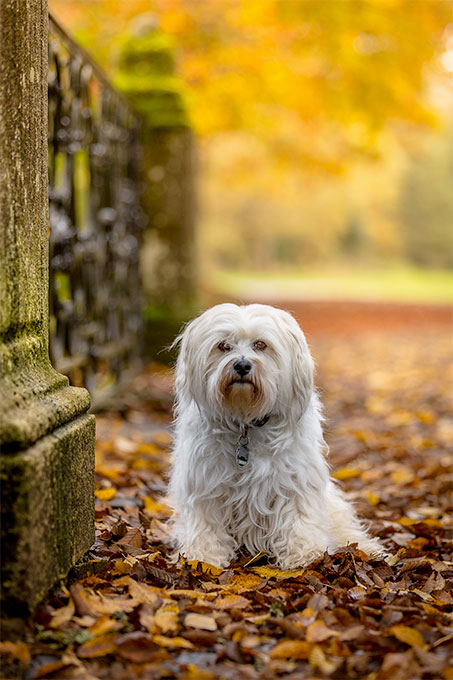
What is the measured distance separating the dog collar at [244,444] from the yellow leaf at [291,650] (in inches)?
39.5

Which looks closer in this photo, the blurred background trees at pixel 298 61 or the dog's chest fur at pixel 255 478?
the dog's chest fur at pixel 255 478

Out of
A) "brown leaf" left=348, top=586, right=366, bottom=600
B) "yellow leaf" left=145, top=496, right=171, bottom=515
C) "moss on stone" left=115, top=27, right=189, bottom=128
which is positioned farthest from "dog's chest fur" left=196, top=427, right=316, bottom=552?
"moss on stone" left=115, top=27, right=189, bottom=128

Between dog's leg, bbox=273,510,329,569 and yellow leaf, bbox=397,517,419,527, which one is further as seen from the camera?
yellow leaf, bbox=397,517,419,527

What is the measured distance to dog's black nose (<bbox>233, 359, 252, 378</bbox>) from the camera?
3318 millimetres

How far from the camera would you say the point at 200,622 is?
2824 mm

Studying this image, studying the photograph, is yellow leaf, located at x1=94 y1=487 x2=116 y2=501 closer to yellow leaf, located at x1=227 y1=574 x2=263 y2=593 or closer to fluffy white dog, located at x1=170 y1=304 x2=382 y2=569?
fluffy white dog, located at x1=170 y1=304 x2=382 y2=569

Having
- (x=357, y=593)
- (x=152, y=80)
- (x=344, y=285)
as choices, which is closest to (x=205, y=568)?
(x=357, y=593)

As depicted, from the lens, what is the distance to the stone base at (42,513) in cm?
251

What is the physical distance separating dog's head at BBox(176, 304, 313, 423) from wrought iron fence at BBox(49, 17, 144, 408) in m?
2.08

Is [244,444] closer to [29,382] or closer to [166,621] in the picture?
[166,621]

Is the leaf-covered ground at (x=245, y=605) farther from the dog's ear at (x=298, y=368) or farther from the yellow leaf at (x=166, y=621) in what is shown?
the dog's ear at (x=298, y=368)

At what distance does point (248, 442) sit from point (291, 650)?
1.09m

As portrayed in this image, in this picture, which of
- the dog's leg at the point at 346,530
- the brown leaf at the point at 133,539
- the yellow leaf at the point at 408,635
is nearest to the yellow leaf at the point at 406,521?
the dog's leg at the point at 346,530

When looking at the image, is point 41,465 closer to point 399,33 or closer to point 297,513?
point 297,513
